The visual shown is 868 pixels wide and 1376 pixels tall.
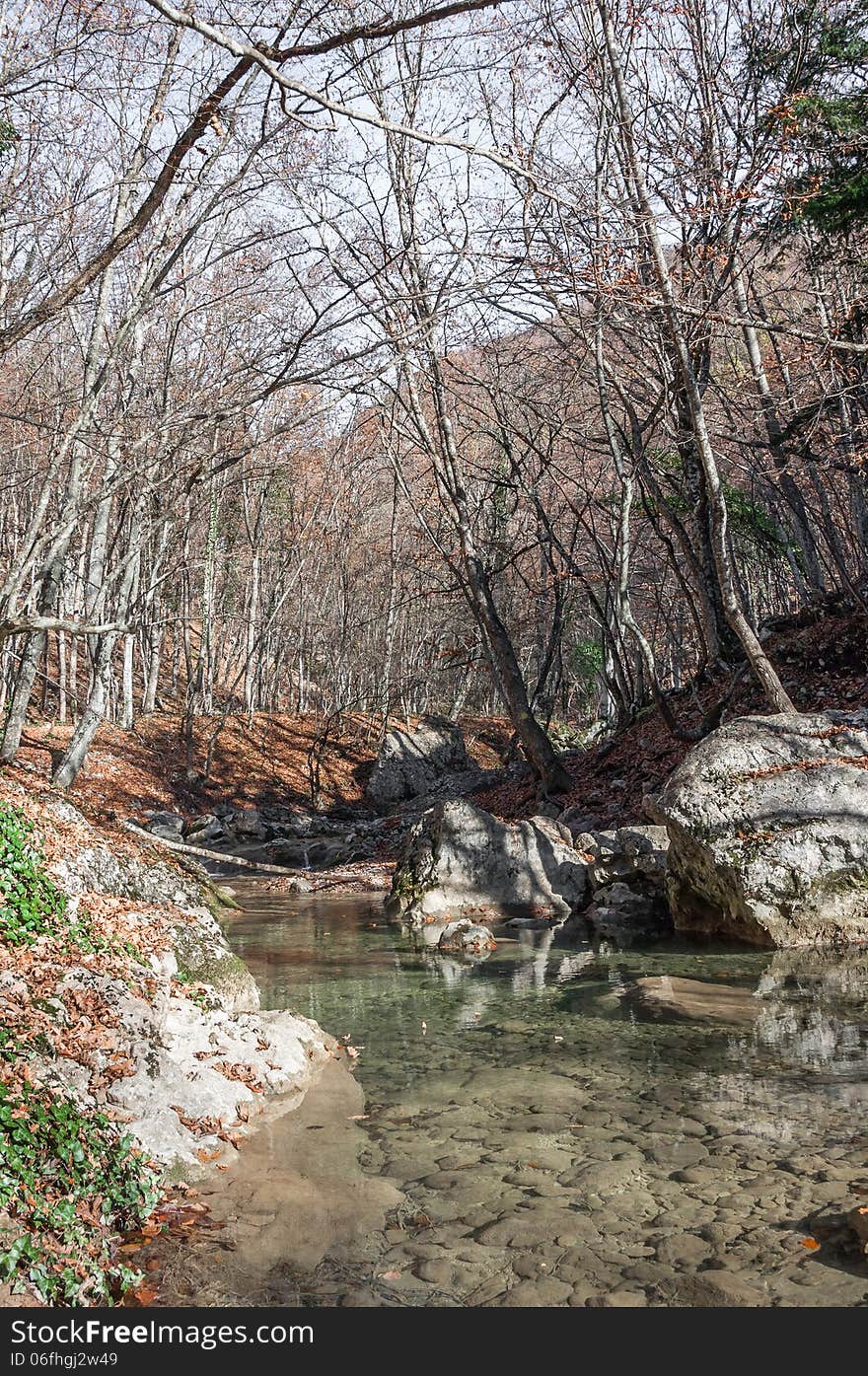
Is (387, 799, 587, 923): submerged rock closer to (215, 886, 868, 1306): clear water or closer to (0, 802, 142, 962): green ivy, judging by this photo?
(215, 886, 868, 1306): clear water

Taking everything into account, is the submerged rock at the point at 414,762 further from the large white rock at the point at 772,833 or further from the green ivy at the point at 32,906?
the green ivy at the point at 32,906

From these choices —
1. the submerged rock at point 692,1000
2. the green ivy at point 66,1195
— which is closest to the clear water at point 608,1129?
the submerged rock at point 692,1000

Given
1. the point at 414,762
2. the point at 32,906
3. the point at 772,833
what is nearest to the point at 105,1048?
the point at 32,906

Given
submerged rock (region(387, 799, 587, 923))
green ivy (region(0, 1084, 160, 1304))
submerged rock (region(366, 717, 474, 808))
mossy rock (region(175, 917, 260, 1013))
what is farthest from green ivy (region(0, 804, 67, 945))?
submerged rock (region(366, 717, 474, 808))

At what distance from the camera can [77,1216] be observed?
11.3ft

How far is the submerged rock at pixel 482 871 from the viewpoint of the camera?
11219 mm

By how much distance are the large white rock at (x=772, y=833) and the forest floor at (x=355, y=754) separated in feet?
10.8

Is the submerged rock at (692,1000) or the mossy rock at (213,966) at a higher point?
the mossy rock at (213,966)

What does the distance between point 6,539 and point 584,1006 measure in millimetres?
22836

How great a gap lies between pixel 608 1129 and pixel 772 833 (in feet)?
15.7

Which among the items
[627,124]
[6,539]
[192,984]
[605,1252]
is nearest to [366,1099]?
[192,984]

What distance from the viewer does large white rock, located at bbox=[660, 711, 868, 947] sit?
8.48 meters

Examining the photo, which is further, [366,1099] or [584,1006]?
[584,1006]

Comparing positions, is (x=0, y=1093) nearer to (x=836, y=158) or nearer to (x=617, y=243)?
(x=617, y=243)
